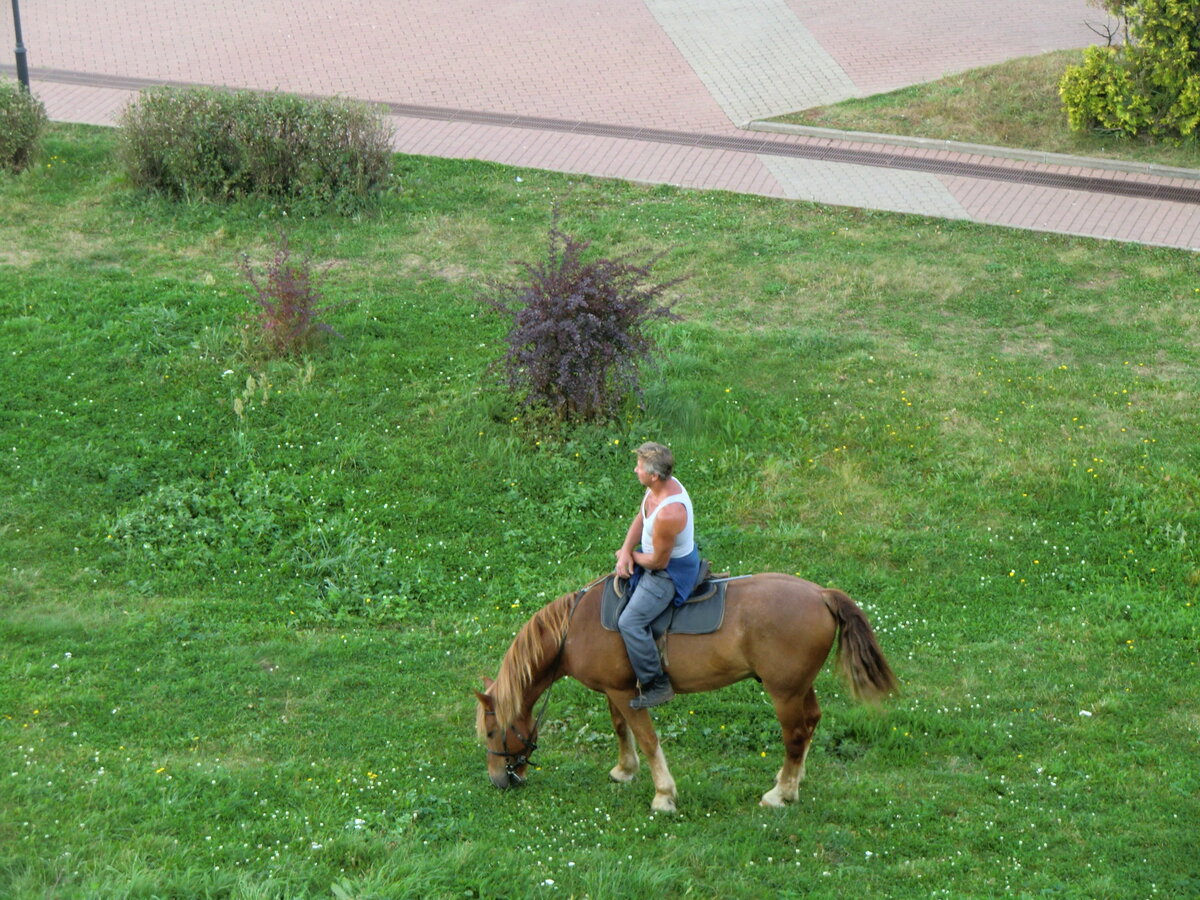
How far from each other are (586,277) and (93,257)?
20.6 ft

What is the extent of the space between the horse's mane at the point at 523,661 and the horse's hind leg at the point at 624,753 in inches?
23.6

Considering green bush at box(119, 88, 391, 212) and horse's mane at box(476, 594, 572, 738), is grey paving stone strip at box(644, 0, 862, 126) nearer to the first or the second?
green bush at box(119, 88, 391, 212)

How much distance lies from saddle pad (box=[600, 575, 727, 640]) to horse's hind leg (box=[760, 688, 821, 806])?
58 centimetres

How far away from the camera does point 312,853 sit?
21.8 feet

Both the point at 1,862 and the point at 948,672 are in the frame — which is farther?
the point at 948,672

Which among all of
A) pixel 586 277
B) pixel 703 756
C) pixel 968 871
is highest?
pixel 586 277

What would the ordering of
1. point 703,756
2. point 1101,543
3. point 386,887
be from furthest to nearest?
point 1101,543
point 703,756
point 386,887

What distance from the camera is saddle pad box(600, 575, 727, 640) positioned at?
24.1 feet

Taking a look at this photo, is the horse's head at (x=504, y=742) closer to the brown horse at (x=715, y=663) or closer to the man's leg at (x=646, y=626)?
the brown horse at (x=715, y=663)

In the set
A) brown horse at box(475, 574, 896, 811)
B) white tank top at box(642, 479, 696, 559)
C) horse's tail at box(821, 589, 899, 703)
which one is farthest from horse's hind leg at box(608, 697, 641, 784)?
horse's tail at box(821, 589, 899, 703)

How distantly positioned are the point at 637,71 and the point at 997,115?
5.45 m

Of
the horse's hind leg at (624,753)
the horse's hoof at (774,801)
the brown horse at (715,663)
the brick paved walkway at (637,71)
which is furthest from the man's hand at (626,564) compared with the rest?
the brick paved walkway at (637,71)

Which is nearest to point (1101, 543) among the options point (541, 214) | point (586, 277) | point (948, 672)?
point (948, 672)

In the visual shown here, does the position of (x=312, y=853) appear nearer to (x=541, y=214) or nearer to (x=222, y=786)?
(x=222, y=786)
